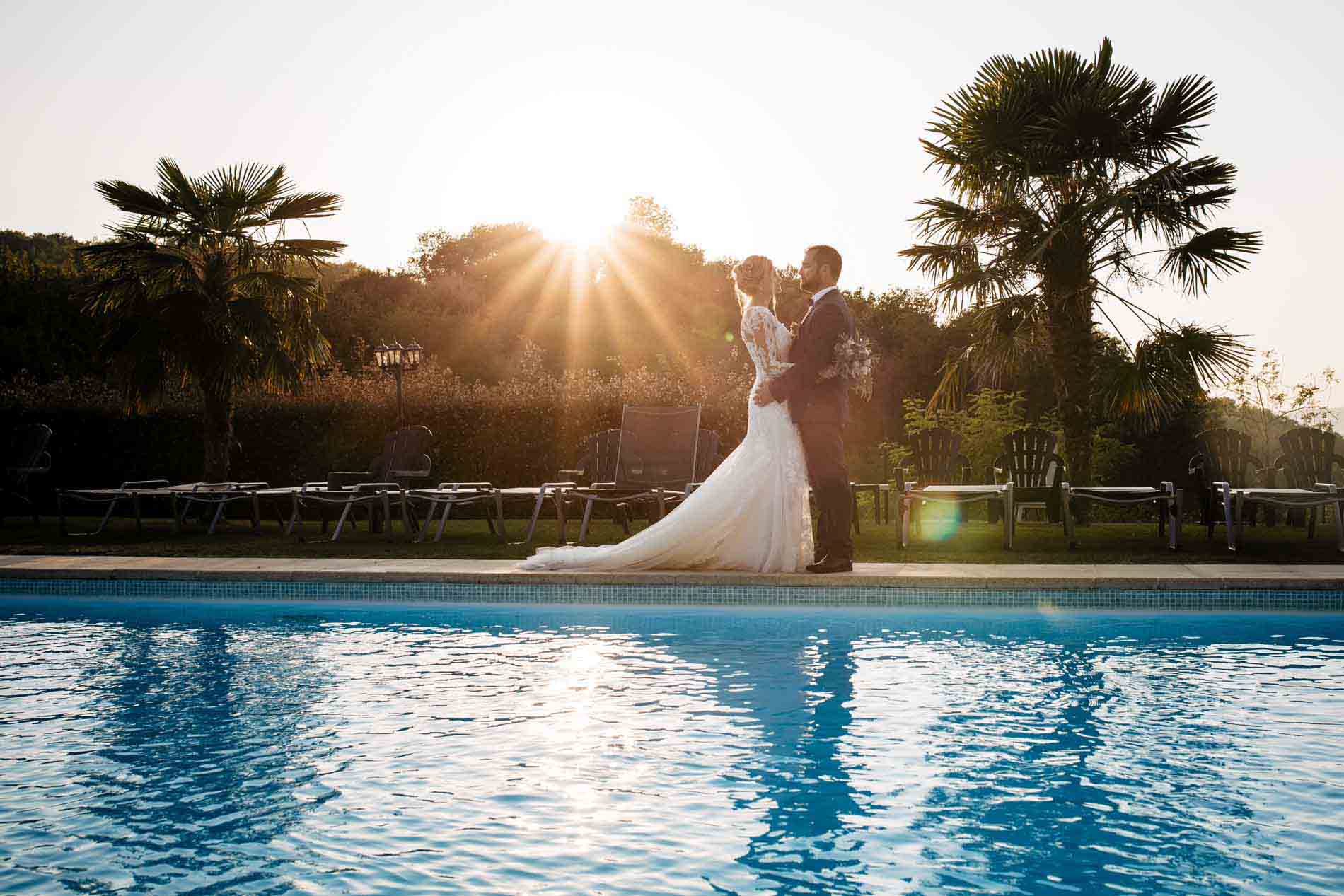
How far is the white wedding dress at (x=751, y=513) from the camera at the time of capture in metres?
7.79

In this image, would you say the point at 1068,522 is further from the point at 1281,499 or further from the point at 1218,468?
the point at 1218,468

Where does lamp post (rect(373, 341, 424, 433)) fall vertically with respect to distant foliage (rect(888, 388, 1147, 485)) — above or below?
above

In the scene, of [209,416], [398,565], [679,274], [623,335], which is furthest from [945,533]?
Result: [679,274]

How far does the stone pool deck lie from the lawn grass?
0.63m

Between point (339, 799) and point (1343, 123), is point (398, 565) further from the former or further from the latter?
point (1343, 123)

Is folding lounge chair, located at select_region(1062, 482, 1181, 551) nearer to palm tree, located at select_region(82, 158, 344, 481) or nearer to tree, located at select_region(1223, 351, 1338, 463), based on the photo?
tree, located at select_region(1223, 351, 1338, 463)

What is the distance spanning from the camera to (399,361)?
1454 cm

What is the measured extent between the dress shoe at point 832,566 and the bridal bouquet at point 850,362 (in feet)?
3.55

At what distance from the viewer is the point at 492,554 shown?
9.61 meters

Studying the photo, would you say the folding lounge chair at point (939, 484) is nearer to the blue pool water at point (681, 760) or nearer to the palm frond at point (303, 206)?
the blue pool water at point (681, 760)

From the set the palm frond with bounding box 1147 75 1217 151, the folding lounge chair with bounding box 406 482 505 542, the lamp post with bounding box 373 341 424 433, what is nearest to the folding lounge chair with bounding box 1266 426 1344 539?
the palm frond with bounding box 1147 75 1217 151

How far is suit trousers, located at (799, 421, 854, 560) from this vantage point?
771 centimetres

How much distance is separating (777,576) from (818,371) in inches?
50.8

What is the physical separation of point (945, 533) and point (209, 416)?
25.0 ft
